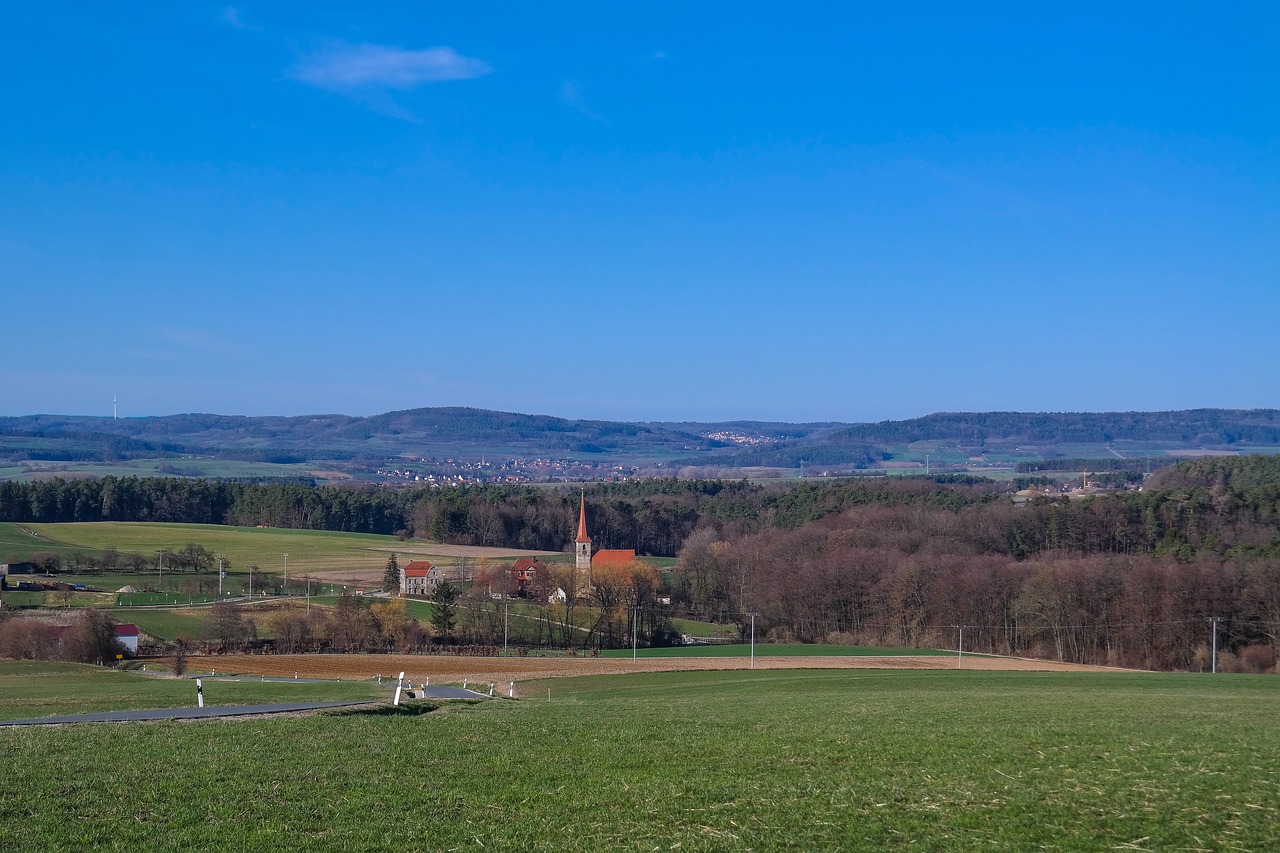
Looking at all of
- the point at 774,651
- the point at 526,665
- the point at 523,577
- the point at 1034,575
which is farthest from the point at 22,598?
the point at 1034,575

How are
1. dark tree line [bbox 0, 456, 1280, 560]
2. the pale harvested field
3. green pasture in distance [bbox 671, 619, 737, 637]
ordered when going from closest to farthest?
green pasture in distance [bbox 671, 619, 737, 637] → dark tree line [bbox 0, 456, 1280, 560] → the pale harvested field

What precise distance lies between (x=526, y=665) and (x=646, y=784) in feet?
151

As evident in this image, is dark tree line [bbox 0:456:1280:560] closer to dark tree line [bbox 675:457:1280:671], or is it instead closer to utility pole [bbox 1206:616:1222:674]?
dark tree line [bbox 675:457:1280:671]

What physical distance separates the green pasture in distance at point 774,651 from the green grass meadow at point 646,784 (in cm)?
4633

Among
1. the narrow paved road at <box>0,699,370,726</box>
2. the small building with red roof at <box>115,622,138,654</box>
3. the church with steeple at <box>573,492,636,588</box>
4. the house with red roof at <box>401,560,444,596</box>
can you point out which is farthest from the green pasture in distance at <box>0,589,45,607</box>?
the narrow paved road at <box>0,699,370,726</box>

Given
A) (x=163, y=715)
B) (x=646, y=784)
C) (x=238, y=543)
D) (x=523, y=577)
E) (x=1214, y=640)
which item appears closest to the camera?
(x=646, y=784)

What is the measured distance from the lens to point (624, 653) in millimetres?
71000

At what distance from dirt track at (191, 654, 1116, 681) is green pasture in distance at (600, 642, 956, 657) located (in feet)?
11.8

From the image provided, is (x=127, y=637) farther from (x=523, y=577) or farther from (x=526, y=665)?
(x=523, y=577)

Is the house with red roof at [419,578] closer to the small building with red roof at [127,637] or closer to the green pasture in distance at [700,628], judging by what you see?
the green pasture in distance at [700,628]

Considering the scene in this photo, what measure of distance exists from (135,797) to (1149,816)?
10.6m

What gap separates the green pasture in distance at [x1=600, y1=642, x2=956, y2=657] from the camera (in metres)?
65.6

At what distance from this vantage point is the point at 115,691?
3422 cm

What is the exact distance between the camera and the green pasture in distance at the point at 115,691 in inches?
1040
